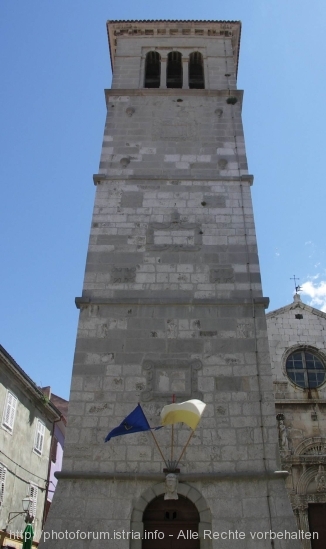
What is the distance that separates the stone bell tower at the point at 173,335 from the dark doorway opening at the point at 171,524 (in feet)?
0.10

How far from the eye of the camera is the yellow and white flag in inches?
300

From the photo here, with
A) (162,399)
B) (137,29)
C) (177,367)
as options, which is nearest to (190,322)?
(177,367)

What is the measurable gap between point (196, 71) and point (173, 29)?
1679 mm

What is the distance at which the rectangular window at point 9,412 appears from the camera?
15628 millimetres

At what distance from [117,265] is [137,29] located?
9.06 metres

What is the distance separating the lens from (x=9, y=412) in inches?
632

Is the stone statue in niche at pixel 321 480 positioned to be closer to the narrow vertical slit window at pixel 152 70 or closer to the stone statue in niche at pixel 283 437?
the stone statue in niche at pixel 283 437

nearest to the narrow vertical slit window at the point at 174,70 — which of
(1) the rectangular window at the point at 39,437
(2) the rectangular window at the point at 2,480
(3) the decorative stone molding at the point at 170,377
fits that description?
(3) the decorative stone molding at the point at 170,377

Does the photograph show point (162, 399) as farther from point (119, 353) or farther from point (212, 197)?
point (212, 197)

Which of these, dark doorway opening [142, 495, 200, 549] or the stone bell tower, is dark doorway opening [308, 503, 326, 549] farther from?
dark doorway opening [142, 495, 200, 549]

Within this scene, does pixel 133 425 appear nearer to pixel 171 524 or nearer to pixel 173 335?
pixel 171 524

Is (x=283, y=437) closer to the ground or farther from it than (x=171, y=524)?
farther from it

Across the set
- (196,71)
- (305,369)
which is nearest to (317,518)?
(305,369)

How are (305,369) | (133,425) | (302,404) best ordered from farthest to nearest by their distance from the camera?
(305,369), (302,404), (133,425)
